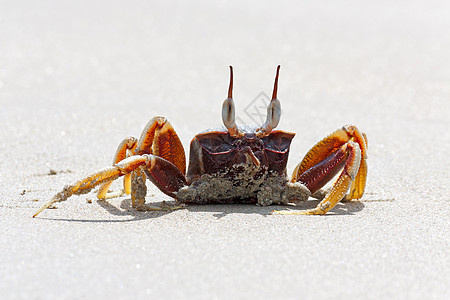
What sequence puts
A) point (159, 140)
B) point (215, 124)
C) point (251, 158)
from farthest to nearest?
point (215, 124) → point (159, 140) → point (251, 158)

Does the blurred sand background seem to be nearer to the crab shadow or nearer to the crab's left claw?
the crab shadow

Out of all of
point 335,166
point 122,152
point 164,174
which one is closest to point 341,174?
Answer: point 335,166

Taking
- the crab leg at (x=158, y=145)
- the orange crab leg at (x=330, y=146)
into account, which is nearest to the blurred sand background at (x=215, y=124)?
the crab leg at (x=158, y=145)

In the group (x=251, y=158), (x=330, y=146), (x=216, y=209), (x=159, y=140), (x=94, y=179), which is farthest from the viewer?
(x=330, y=146)

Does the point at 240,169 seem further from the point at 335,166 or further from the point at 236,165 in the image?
the point at 335,166

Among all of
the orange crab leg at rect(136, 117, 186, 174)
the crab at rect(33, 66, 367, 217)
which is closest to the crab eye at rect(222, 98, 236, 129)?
the crab at rect(33, 66, 367, 217)

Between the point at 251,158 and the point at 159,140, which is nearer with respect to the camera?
the point at 251,158

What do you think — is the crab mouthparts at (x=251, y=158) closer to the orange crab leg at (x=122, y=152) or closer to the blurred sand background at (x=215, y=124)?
the blurred sand background at (x=215, y=124)

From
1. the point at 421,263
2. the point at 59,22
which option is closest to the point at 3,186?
the point at 421,263
